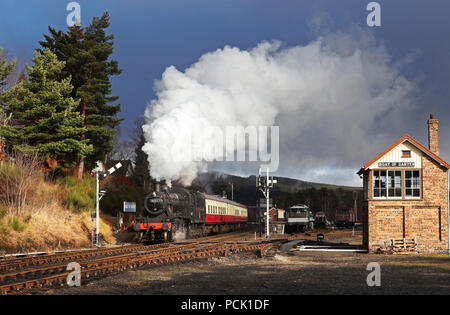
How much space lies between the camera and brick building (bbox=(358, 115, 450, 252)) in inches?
1040

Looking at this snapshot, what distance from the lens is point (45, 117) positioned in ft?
107

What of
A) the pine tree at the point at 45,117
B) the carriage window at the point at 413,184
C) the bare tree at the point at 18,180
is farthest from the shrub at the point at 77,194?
the carriage window at the point at 413,184

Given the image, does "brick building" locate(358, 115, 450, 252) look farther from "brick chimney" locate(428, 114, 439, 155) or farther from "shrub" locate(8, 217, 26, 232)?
"shrub" locate(8, 217, 26, 232)

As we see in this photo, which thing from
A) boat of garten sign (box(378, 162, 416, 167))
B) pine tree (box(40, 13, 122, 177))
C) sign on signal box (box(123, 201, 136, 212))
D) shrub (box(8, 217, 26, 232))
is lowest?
shrub (box(8, 217, 26, 232))

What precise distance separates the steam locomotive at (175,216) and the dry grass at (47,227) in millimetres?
4180

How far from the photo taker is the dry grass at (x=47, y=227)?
2547 centimetres

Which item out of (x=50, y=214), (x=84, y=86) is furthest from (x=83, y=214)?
(x=84, y=86)

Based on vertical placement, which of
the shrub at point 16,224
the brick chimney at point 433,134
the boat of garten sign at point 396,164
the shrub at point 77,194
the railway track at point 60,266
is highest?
the brick chimney at point 433,134

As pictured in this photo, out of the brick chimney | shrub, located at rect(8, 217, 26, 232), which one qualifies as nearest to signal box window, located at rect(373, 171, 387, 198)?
the brick chimney

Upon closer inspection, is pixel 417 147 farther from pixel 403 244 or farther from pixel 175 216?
pixel 175 216

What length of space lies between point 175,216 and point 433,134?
17.1 m

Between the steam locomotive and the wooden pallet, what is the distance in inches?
540

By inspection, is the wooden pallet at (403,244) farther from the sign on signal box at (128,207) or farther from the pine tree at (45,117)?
the pine tree at (45,117)

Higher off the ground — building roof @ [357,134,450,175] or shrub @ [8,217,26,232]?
building roof @ [357,134,450,175]
